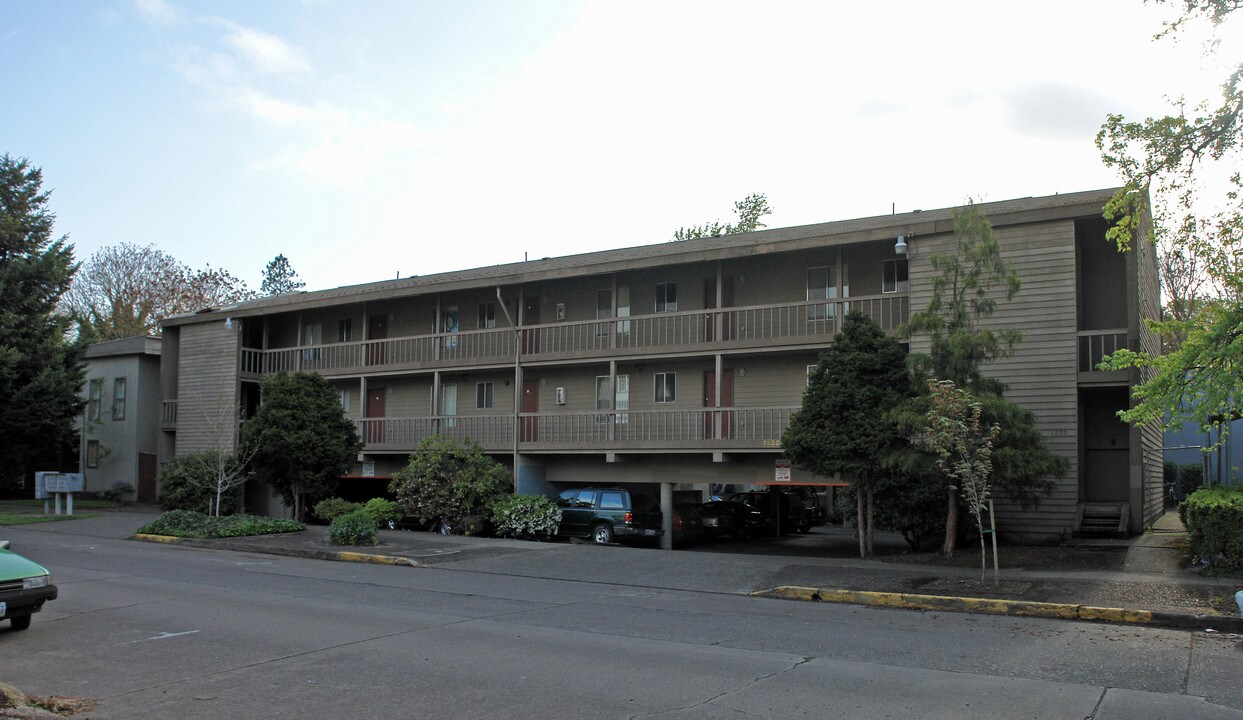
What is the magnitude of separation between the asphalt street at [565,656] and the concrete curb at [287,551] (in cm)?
302

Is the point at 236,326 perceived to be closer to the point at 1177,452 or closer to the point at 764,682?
the point at 764,682

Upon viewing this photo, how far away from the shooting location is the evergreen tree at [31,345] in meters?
33.6

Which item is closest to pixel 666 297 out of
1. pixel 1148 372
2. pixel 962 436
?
pixel 1148 372

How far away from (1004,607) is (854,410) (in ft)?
19.7

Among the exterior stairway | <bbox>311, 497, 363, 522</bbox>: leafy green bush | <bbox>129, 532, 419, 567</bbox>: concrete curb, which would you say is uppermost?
the exterior stairway

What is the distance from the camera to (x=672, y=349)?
2528 centimetres

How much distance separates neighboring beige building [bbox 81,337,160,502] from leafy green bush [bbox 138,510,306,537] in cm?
1315

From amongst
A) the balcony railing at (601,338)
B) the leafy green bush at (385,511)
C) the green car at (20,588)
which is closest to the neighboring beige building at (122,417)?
the balcony railing at (601,338)

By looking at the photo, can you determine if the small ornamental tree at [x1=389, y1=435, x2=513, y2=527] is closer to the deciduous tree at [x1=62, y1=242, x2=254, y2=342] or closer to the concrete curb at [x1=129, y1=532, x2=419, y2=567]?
the concrete curb at [x1=129, y1=532, x2=419, y2=567]

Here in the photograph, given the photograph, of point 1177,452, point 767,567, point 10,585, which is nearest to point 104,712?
point 10,585

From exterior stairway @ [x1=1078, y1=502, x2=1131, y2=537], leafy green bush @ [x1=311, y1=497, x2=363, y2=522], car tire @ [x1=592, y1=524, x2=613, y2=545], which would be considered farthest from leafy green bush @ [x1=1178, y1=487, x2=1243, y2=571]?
leafy green bush @ [x1=311, y1=497, x2=363, y2=522]

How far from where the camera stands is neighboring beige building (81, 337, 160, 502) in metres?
35.3

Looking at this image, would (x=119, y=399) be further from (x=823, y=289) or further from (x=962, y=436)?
(x=962, y=436)

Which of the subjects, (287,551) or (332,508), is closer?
(287,551)
